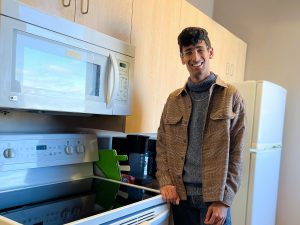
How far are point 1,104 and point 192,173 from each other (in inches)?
29.9

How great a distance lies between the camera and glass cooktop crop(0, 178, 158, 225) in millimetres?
1035

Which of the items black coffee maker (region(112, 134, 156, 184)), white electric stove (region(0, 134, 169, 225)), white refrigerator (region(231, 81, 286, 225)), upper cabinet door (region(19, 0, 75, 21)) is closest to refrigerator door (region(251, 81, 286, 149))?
white refrigerator (region(231, 81, 286, 225))

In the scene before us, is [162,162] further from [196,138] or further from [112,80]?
[112,80]

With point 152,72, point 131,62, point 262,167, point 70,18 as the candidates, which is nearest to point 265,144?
point 262,167

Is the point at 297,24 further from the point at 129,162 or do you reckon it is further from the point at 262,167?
the point at 129,162

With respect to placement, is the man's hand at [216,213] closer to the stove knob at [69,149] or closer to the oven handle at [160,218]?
the oven handle at [160,218]

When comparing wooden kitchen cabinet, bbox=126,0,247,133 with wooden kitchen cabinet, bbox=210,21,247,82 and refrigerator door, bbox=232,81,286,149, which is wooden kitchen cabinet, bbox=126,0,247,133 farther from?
refrigerator door, bbox=232,81,286,149

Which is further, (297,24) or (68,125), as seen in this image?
(297,24)

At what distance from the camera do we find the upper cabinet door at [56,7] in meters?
1.08

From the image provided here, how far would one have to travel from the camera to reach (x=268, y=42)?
278 cm

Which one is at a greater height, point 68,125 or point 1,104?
point 1,104

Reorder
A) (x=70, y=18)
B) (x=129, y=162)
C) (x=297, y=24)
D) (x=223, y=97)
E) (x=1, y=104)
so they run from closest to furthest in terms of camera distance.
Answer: (x=1, y=104) → (x=70, y=18) → (x=223, y=97) → (x=129, y=162) → (x=297, y=24)

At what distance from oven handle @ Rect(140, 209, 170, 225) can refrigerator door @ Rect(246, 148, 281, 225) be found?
2.90ft

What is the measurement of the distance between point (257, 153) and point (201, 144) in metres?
0.88
